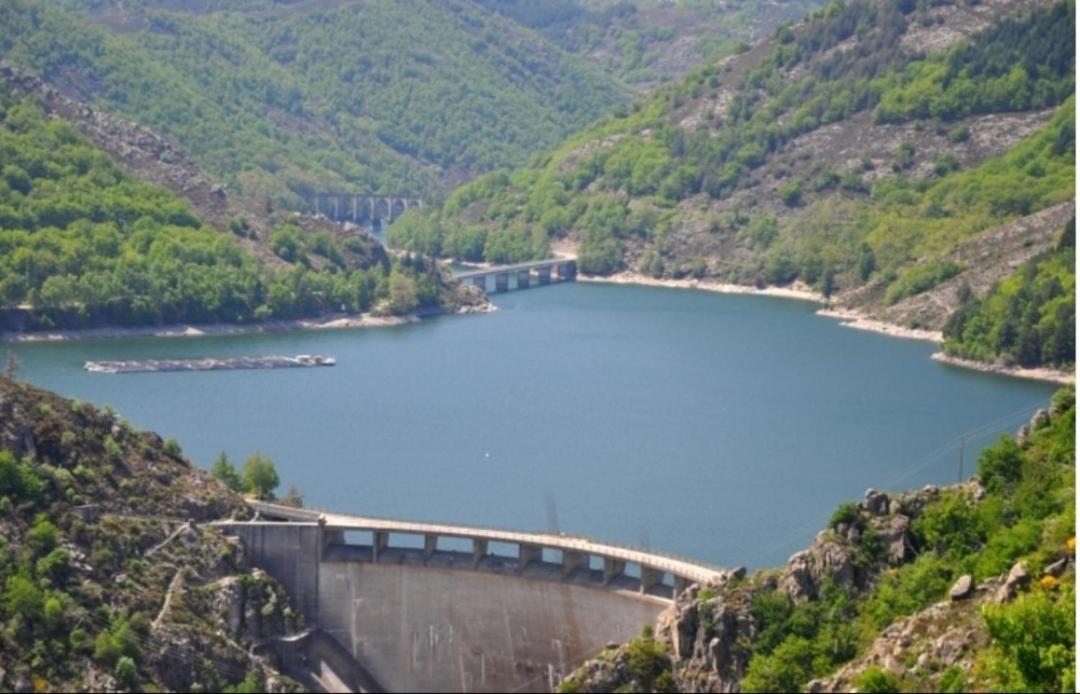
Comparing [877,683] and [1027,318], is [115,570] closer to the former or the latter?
[877,683]

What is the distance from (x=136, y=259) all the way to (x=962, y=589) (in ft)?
264

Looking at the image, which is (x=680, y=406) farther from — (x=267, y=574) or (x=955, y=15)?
(x=955, y=15)

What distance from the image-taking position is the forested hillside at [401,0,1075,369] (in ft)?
442

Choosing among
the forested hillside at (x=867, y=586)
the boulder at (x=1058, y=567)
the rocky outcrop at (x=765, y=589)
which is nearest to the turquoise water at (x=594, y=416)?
the rocky outcrop at (x=765, y=589)

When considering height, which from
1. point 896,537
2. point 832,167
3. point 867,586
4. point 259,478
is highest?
point 832,167

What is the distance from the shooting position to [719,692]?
47.5m

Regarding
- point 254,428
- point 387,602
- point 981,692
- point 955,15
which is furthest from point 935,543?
point 955,15

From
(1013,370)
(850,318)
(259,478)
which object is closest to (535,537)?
(259,478)

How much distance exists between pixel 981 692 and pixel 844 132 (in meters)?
123

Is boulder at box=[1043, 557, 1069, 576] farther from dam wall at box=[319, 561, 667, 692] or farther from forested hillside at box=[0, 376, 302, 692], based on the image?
forested hillside at box=[0, 376, 302, 692]

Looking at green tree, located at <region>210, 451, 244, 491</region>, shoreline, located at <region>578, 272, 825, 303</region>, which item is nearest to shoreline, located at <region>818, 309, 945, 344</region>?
shoreline, located at <region>578, 272, 825, 303</region>

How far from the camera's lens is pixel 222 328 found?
117 m

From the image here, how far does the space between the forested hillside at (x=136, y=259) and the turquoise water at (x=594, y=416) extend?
312cm

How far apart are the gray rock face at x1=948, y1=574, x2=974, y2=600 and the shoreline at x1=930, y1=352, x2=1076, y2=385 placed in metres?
53.9
